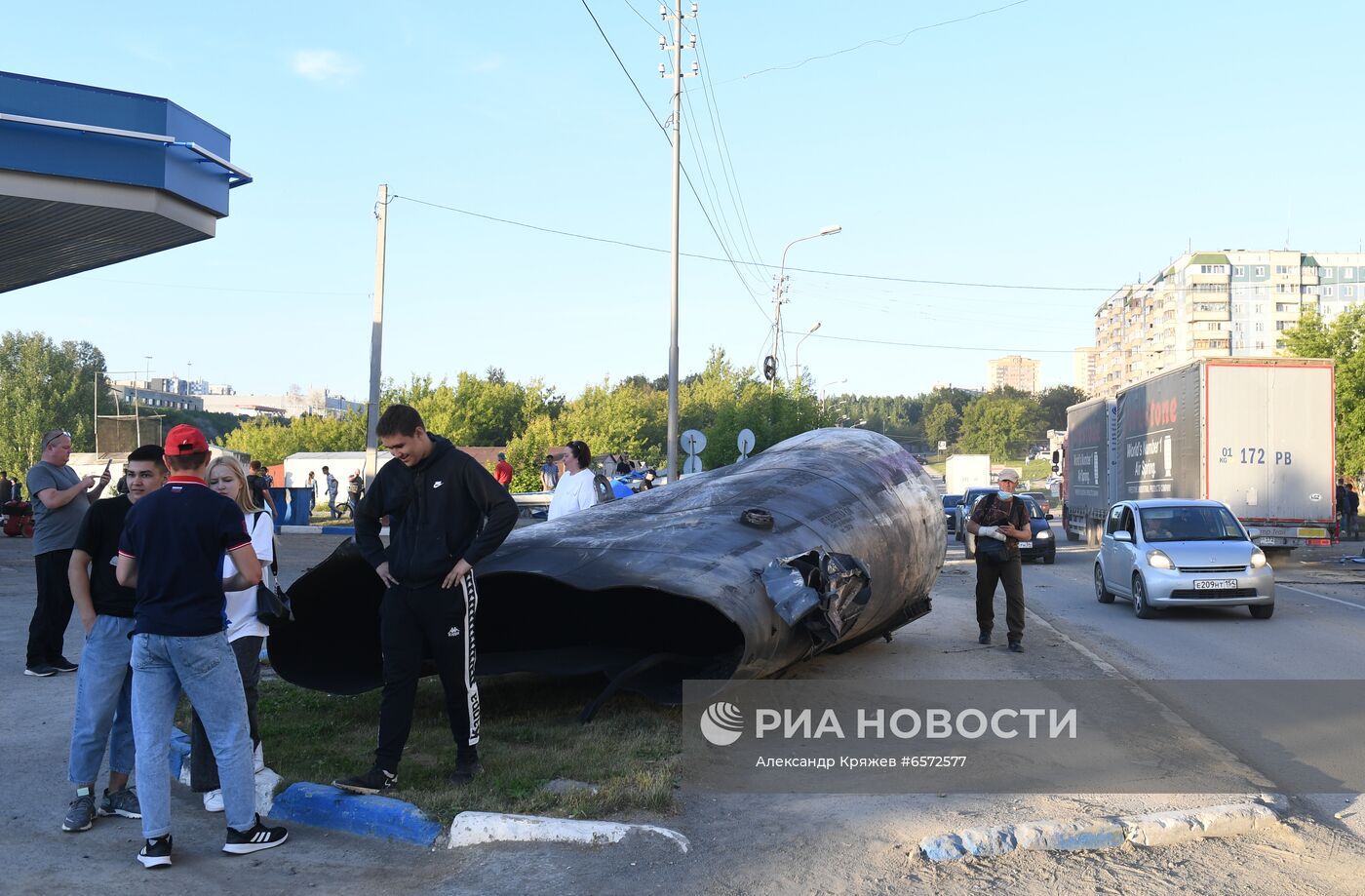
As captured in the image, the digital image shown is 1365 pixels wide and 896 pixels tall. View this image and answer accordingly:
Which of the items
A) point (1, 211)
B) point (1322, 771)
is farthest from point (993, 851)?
point (1, 211)

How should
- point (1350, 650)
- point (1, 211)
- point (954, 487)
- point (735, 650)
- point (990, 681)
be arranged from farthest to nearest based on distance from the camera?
point (954, 487), point (1, 211), point (1350, 650), point (990, 681), point (735, 650)

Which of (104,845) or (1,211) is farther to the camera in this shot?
(1,211)

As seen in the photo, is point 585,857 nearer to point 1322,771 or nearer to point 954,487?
point 1322,771

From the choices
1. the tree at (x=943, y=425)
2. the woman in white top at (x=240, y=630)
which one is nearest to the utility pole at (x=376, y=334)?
the woman in white top at (x=240, y=630)

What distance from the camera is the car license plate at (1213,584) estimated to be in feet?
47.8

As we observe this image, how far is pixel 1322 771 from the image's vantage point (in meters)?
6.80

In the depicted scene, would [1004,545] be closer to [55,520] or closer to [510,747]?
[510,747]

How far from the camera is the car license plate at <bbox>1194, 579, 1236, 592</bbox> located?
47.8ft

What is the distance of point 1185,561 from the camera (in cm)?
1477

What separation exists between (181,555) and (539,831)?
6.46ft

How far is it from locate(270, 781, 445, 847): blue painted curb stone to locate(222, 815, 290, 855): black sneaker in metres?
0.36

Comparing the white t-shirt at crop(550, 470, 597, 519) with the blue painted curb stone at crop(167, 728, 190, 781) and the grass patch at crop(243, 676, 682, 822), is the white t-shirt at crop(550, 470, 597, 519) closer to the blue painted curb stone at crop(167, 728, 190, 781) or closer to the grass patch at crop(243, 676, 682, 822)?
the grass patch at crop(243, 676, 682, 822)

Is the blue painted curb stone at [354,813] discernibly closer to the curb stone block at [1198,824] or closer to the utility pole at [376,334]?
the curb stone block at [1198,824]

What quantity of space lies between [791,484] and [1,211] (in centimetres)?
1387
